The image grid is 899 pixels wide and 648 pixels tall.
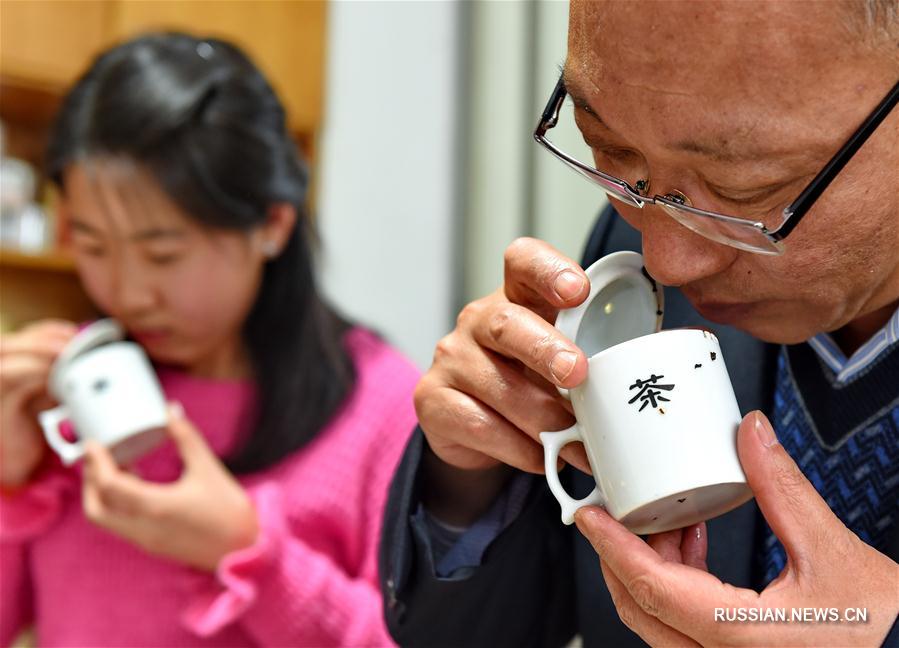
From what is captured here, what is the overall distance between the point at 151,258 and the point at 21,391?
270mm

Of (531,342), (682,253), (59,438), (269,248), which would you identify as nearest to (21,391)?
(59,438)

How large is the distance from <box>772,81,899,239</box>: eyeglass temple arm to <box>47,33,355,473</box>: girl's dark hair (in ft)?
2.82

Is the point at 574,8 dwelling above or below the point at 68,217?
above

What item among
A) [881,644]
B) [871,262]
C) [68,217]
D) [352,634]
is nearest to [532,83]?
[68,217]

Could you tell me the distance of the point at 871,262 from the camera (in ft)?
2.06

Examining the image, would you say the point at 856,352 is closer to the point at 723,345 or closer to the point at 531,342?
the point at 723,345

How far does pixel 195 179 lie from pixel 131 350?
25cm

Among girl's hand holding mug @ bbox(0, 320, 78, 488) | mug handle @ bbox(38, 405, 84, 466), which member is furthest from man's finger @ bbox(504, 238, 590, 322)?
girl's hand holding mug @ bbox(0, 320, 78, 488)

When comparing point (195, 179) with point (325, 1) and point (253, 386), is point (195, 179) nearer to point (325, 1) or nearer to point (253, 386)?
point (253, 386)

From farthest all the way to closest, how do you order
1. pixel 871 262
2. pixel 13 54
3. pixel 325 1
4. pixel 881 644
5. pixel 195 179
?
pixel 325 1 < pixel 13 54 < pixel 195 179 < pixel 871 262 < pixel 881 644

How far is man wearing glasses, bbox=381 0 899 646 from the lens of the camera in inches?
21.4

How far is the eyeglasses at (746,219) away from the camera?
0.56 m

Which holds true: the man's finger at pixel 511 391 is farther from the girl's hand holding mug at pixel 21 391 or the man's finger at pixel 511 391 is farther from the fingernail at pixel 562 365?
the girl's hand holding mug at pixel 21 391

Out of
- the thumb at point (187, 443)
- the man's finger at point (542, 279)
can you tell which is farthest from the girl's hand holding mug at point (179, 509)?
the man's finger at point (542, 279)
